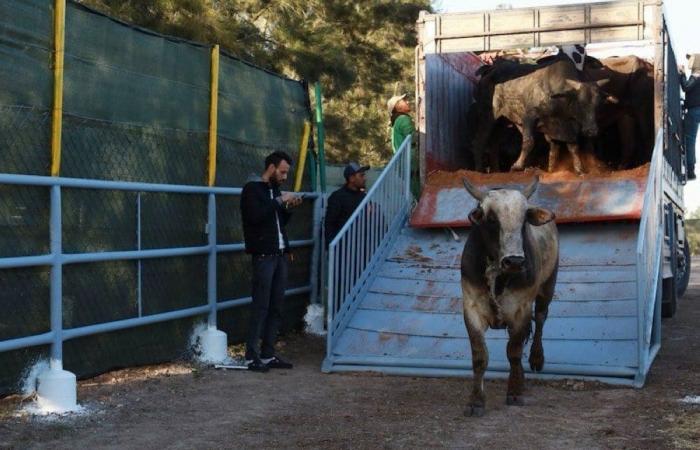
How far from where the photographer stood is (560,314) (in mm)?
8633

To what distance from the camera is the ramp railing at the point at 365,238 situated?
8.92 meters

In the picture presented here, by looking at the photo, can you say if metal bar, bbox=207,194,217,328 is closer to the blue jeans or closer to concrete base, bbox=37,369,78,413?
concrete base, bbox=37,369,78,413

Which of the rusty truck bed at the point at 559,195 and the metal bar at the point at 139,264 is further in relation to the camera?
the rusty truck bed at the point at 559,195

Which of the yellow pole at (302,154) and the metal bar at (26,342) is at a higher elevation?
the yellow pole at (302,154)

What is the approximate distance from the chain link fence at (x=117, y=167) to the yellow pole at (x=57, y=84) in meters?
0.04

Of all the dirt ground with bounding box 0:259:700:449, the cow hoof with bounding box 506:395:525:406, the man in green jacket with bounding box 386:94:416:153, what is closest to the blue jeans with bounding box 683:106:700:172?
the man in green jacket with bounding box 386:94:416:153

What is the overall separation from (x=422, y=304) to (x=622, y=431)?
3043mm

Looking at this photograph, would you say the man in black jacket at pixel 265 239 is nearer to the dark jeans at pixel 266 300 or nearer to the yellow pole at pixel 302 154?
the dark jeans at pixel 266 300

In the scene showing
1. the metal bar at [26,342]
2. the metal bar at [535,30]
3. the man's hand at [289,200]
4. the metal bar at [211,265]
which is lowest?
the metal bar at [26,342]

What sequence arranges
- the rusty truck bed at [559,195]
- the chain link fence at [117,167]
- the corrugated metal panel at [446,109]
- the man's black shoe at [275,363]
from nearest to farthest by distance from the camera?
the chain link fence at [117,167]
the man's black shoe at [275,363]
the rusty truck bed at [559,195]
the corrugated metal panel at [446,109]

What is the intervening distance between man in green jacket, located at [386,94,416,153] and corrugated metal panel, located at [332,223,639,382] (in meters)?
2.43

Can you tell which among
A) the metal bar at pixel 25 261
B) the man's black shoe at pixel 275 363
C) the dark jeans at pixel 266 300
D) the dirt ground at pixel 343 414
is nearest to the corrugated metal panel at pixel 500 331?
the dirt ground at pixel 343 414

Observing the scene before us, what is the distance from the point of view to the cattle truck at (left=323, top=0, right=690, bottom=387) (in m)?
8.23

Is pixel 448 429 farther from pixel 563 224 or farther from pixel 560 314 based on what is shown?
pixel 563 224
